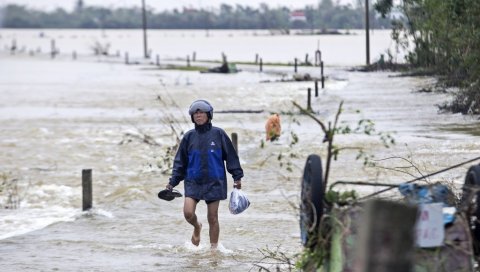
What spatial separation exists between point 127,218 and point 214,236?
3658mm

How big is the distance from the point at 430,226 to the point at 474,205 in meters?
0.65

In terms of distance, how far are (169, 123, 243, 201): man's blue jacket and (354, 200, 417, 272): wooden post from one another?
6893 millimetres

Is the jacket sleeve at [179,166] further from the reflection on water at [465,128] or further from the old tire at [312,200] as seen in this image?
the reflection on water at [465,128]

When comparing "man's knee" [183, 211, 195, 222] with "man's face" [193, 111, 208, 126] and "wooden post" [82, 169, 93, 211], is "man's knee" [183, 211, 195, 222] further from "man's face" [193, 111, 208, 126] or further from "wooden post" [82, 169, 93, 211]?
"wooden post" [82, 169, 93, 211]

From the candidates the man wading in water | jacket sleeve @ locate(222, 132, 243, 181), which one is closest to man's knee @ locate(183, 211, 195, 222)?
the man wading in water

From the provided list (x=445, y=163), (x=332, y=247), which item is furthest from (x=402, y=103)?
(x=332, y=247)

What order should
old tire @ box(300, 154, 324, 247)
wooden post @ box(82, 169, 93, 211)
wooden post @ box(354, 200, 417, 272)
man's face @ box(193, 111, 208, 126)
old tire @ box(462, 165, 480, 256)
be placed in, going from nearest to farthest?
wooden post @ box(354, 200, 417, 272)
old tire @ box(462, 165, 480, 256)
old tire @ box(300, 154, 324, 247)
man's face @ box(193, 111, 208, 126)
wooden post @ box(82, 169, 93, 211)

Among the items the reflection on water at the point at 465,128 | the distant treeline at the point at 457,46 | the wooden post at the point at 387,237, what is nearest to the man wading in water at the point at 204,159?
the wooden post at the point at 387,237

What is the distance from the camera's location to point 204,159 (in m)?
10.5

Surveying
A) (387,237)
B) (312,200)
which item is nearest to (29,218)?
(312,200)

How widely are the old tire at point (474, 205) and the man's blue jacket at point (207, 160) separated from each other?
167 inches

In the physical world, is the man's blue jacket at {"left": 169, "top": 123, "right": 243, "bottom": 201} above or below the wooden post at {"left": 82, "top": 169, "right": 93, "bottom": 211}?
above

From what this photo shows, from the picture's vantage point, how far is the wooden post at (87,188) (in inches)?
580

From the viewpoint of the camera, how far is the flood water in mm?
12033
